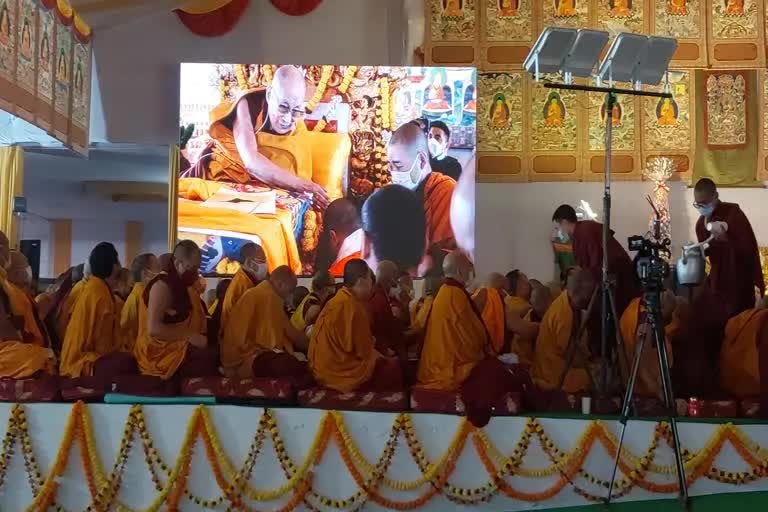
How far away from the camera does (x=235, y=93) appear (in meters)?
12.2

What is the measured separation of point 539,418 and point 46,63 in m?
7.20

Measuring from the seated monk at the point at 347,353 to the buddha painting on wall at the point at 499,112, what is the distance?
676 cm

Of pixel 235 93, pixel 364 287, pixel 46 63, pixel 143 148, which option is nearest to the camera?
pixel 364 287

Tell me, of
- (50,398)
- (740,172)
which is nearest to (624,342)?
(50,398)

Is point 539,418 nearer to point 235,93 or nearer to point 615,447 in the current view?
point 615,447

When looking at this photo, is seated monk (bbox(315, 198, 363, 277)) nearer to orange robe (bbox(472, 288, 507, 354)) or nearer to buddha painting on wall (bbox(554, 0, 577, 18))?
buddha painting on wall (bbox(554, 0, 577, 18))

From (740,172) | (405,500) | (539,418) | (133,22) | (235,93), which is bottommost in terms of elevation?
(405,500)

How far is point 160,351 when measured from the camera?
6438 mm

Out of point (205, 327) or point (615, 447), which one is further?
point (205, 327)

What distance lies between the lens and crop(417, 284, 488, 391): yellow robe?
6.35 metres

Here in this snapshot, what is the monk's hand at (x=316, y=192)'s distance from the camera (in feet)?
40.5

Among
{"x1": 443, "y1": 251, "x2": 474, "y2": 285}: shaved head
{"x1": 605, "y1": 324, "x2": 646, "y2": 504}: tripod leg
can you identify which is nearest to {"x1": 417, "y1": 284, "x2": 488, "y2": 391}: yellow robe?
{"x1": 443, "y1": 251, "x2": 474, "y2": 285}: shaved head

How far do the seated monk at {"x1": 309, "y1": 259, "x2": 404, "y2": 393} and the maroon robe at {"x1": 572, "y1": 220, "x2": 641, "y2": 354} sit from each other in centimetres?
163

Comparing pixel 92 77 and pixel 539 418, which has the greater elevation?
pixel 92 77
